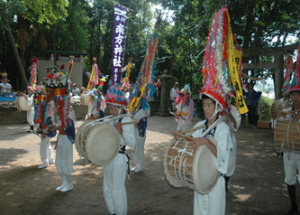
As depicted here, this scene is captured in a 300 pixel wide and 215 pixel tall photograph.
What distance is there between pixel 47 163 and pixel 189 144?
445 cm

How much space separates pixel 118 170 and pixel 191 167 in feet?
4.48

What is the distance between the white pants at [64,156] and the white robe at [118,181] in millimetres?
1281

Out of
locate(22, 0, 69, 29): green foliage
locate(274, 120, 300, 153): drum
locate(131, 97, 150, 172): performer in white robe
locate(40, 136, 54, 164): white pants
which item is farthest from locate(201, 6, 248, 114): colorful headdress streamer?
locate(22, 0, 69, 29): green foliage

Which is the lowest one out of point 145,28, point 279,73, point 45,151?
point 45,151

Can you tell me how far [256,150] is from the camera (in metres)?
7.66

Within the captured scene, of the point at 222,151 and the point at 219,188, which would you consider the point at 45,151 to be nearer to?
the point at 219,188

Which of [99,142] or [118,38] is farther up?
[118,38]

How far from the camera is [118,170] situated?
11.2 feet

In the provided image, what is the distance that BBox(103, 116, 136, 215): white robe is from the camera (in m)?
3.37

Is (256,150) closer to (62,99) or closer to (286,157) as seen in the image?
(286,157)

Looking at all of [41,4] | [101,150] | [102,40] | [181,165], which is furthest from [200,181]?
[102,40]

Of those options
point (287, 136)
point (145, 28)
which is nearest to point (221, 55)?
point (287, 136)

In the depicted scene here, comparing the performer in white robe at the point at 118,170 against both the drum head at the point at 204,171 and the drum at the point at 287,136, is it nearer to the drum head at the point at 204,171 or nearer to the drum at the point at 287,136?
the drum head at the point at 204,171

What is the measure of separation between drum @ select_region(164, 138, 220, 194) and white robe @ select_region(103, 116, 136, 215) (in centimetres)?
100
